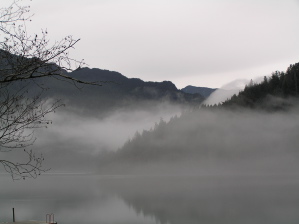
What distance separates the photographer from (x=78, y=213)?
70.5 metres

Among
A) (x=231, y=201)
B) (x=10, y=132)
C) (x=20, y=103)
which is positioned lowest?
(x=231, y=201)

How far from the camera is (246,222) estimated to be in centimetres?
5931

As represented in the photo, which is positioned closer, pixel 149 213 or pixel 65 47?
pixel 65 47

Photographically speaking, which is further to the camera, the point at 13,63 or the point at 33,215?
the point at 33,215

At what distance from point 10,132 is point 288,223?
5484cm

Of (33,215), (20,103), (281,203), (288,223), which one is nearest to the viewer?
(20,103)

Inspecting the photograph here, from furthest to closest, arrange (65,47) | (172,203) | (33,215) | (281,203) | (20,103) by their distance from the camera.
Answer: (172,203), (281,203), (33,215), (20,103), (65,47)

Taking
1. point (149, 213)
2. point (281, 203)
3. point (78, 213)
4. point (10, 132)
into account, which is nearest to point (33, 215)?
point (78, 213)

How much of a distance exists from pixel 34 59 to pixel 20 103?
97 centimetres

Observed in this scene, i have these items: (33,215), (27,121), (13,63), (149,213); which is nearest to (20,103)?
(27,121)

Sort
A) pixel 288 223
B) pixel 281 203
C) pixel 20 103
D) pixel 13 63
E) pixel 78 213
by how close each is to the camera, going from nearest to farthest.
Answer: pixel 13 63 → pixel 20 103 → pixel 288 223 → pixel 78 213 → pixel 281 203

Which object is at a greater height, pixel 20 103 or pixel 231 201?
pixel 20 103

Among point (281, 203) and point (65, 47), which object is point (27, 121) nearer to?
point (65, 47)

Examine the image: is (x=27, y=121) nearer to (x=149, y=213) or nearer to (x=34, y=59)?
(x=34, y=59)
